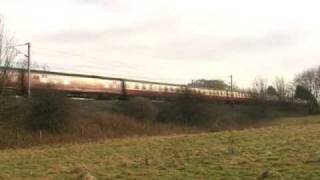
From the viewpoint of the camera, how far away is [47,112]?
2099 inches

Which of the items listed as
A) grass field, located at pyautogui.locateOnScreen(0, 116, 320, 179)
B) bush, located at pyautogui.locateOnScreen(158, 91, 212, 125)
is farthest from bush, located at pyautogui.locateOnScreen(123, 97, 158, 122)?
grass field, located at pyautogui.locateOnScreen(0, 116, 320, 179)

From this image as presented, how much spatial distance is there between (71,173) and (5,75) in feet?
68.7

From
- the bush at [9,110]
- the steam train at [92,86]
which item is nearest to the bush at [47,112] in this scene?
the steam train at [92,86]

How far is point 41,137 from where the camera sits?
156 feet

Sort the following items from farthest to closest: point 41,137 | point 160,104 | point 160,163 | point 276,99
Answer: point 276,99, point 160,104, point 41,137, point 160,163

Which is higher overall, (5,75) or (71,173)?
(5,75)

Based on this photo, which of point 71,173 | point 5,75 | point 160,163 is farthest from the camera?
point 5,75

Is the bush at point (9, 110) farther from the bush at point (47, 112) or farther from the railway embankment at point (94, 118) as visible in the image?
the bush at point (47, 112)

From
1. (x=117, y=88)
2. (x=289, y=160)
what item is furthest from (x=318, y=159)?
(x=117, y=88)

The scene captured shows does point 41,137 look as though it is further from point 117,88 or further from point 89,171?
point 89,171

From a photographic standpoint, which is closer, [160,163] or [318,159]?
[318,159]

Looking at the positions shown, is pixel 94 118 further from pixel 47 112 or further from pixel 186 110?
pixel 186 110

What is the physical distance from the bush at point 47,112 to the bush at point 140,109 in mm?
12673

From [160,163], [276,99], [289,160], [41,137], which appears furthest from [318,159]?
[276,99]
